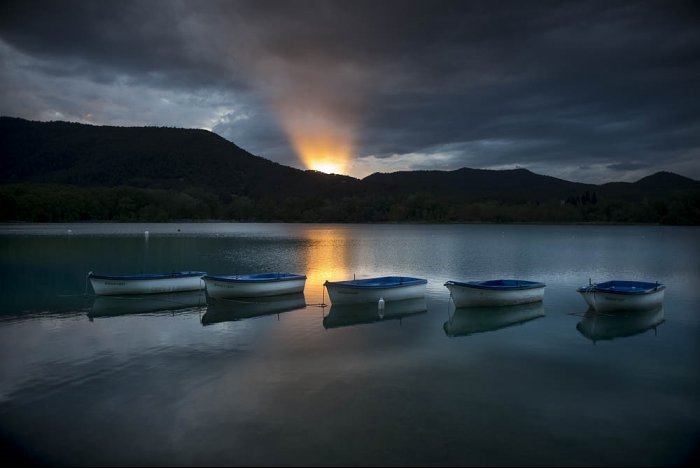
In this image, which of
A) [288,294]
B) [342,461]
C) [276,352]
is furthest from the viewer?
[288,294]

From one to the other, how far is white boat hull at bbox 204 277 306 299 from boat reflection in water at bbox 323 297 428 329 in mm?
4065

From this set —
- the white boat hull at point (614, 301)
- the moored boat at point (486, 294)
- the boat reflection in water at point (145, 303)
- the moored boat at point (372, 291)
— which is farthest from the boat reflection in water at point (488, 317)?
the boat reflection in water at point (145, 303)

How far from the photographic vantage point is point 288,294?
29469 mm

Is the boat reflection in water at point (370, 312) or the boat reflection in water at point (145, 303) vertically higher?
the boat reflection in water at point (145, 303)

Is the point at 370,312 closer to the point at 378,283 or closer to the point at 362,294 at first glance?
the point at 362,294

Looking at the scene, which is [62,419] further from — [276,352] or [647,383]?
[647,383]

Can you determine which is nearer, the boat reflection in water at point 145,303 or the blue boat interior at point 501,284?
the blue boat interior at point 501,284

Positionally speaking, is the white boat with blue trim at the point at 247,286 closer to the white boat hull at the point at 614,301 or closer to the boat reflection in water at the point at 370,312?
the boat reflection in water at the point at 370,312

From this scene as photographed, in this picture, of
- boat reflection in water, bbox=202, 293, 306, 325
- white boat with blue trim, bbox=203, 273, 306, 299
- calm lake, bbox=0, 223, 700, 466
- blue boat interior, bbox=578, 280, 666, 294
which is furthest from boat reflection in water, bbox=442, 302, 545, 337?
white boat with blue trim, bbox=203, 273, 306, 299

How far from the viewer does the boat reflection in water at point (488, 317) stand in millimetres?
21359

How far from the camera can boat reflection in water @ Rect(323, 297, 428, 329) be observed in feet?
75.5

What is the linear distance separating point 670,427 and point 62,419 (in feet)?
47.0

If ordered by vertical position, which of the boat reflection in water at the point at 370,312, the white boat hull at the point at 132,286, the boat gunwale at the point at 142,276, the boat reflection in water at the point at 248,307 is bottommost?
the boat reflection in water at the point at 370,312

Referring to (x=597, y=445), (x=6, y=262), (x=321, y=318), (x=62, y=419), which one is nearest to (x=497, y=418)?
(x=597, y=445)
